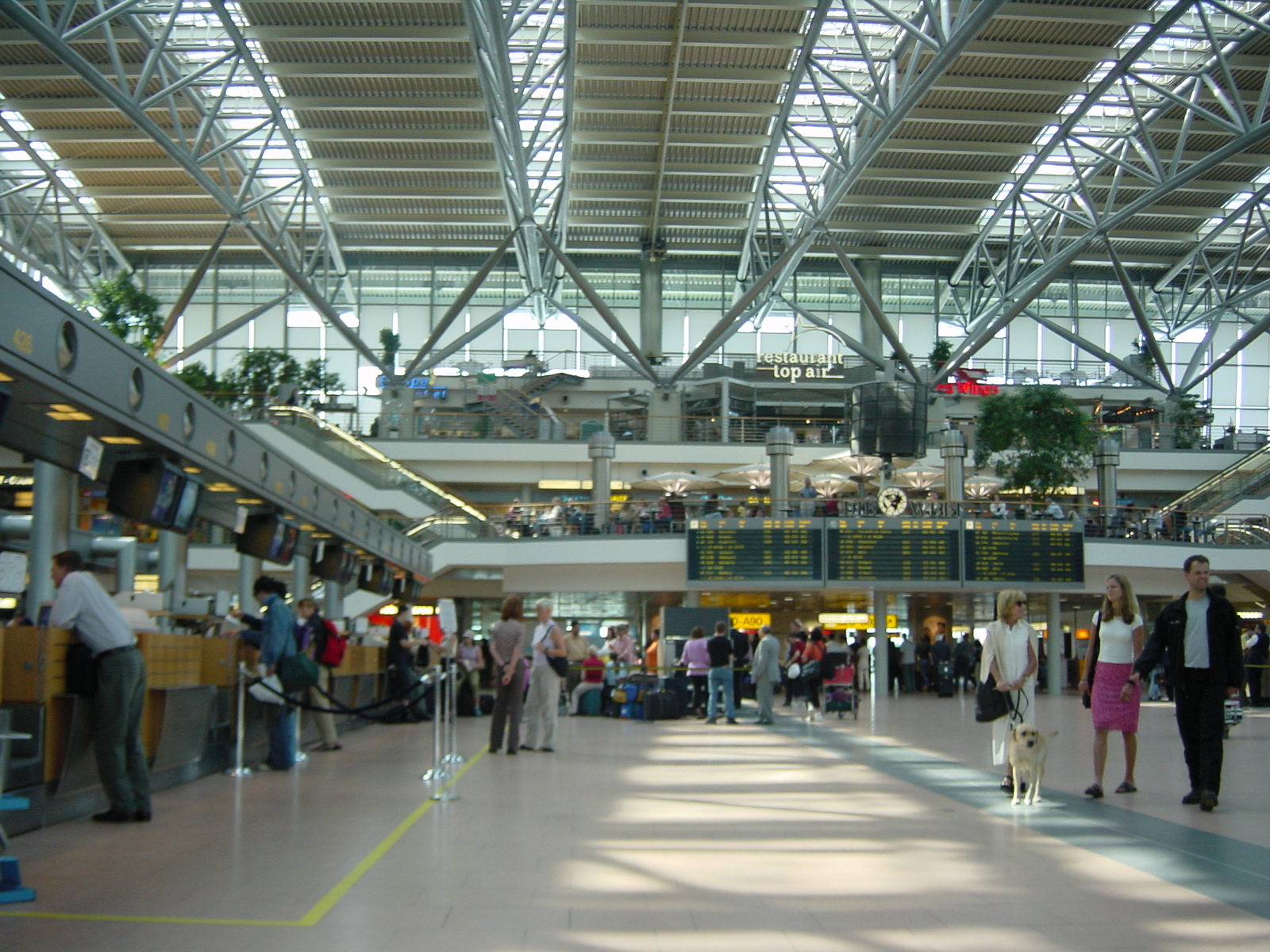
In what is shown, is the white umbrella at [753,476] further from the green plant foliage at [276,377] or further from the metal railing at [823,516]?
the green plant foliage at [276,377]

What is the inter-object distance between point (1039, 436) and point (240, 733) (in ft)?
96.2

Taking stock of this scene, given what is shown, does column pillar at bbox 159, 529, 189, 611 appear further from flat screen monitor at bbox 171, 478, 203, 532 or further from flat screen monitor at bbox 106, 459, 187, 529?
flat screen monitor at bbox 106, 459, 187, 529

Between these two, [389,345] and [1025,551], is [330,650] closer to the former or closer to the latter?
[1025,551]

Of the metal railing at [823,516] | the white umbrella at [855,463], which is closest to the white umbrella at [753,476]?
the white umbrella at [855,463]

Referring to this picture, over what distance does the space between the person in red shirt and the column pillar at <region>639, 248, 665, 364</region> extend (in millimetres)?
26535

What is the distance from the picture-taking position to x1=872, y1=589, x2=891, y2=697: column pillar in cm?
2714

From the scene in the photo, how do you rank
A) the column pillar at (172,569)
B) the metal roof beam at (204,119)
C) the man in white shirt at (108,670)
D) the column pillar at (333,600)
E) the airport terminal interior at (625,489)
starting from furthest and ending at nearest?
the metal roof beam at (204,119), the column pillar at (333,600), the column pillar at (172,569), the man in white shirt at (108,670), the airport terminal interior at (625,489)

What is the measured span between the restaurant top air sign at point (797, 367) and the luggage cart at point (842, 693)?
27378 mm

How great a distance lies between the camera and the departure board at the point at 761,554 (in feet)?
88.7

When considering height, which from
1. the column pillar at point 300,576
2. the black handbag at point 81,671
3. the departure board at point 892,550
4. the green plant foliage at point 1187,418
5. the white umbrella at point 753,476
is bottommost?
the black handbag at point 81,671

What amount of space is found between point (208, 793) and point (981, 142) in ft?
106

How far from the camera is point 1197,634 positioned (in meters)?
8.16

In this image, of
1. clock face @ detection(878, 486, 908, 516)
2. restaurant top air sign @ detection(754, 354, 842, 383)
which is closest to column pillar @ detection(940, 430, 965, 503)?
clock face @ detection(878, 486, 908, 516)

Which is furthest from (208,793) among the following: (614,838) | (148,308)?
(148,308)
